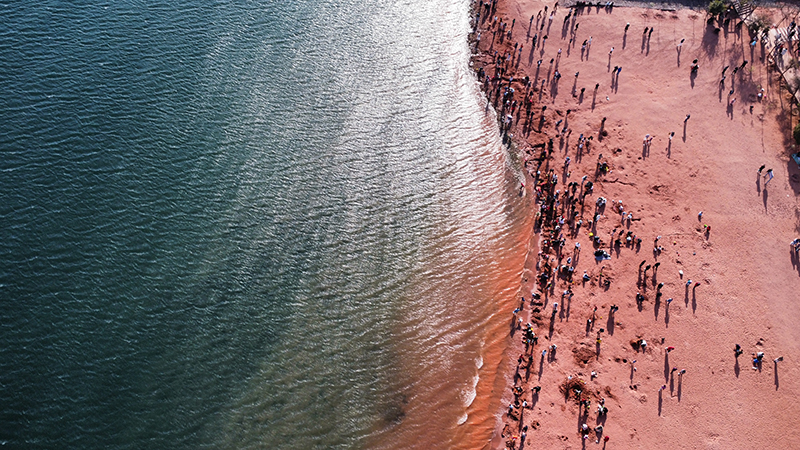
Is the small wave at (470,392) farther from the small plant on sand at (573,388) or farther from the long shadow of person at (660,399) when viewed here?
the long shadow of person at (660,399)

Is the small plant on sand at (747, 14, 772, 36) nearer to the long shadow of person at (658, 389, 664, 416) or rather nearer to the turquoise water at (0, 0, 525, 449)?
the turquoise water at (0, 0, 525, 449)

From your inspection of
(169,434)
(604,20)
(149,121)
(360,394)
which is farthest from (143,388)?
(604,20)

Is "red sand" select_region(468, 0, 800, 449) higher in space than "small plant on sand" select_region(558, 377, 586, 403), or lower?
higher

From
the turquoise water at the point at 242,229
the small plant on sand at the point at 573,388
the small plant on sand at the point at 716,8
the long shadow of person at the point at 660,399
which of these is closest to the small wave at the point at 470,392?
the turquoise water at the point at 242,229

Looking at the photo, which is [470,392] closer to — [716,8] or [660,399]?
[660,399]

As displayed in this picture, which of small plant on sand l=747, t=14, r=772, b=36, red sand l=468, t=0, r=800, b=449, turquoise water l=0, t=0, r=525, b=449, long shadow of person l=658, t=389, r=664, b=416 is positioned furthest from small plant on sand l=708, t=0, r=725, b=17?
long shadow of person l=658, t=389, r=664, b=416
